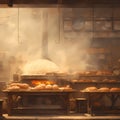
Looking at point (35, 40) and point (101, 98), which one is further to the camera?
point (35, 40)

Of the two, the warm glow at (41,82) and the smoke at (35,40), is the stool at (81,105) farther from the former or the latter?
the smoke at (35,40)

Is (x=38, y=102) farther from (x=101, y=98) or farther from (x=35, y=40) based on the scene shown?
(x=35, y=40)

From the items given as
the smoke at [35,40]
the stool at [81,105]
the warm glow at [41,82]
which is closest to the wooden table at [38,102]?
the stool at [81,105]

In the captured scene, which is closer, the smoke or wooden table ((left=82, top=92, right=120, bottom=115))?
wooden table ((left=82, top=92, right=120, bottom=115))

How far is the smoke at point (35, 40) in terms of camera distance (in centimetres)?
1620

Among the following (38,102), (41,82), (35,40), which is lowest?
(38,102)

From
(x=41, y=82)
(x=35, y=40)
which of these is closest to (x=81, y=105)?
(x=41, y=82)

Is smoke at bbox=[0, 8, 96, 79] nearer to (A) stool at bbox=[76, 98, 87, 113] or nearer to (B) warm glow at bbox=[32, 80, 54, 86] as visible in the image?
(B) warm glow at bbox=[32, 80, 54, 86]

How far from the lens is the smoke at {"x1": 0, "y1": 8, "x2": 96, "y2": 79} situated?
53.2ft

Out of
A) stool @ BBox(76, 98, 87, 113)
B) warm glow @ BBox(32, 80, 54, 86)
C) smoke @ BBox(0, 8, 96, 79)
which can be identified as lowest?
stool @ BBox(76, 98, 87, 113)

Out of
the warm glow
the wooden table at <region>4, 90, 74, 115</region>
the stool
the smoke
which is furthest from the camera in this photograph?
the smoke

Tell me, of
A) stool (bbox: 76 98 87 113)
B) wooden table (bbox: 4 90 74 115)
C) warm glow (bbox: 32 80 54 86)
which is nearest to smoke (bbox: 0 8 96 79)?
warm glow (bbox: 32 80 54 86)

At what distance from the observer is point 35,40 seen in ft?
53.7

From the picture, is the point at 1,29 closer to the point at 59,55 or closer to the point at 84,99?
the point at 59,55
